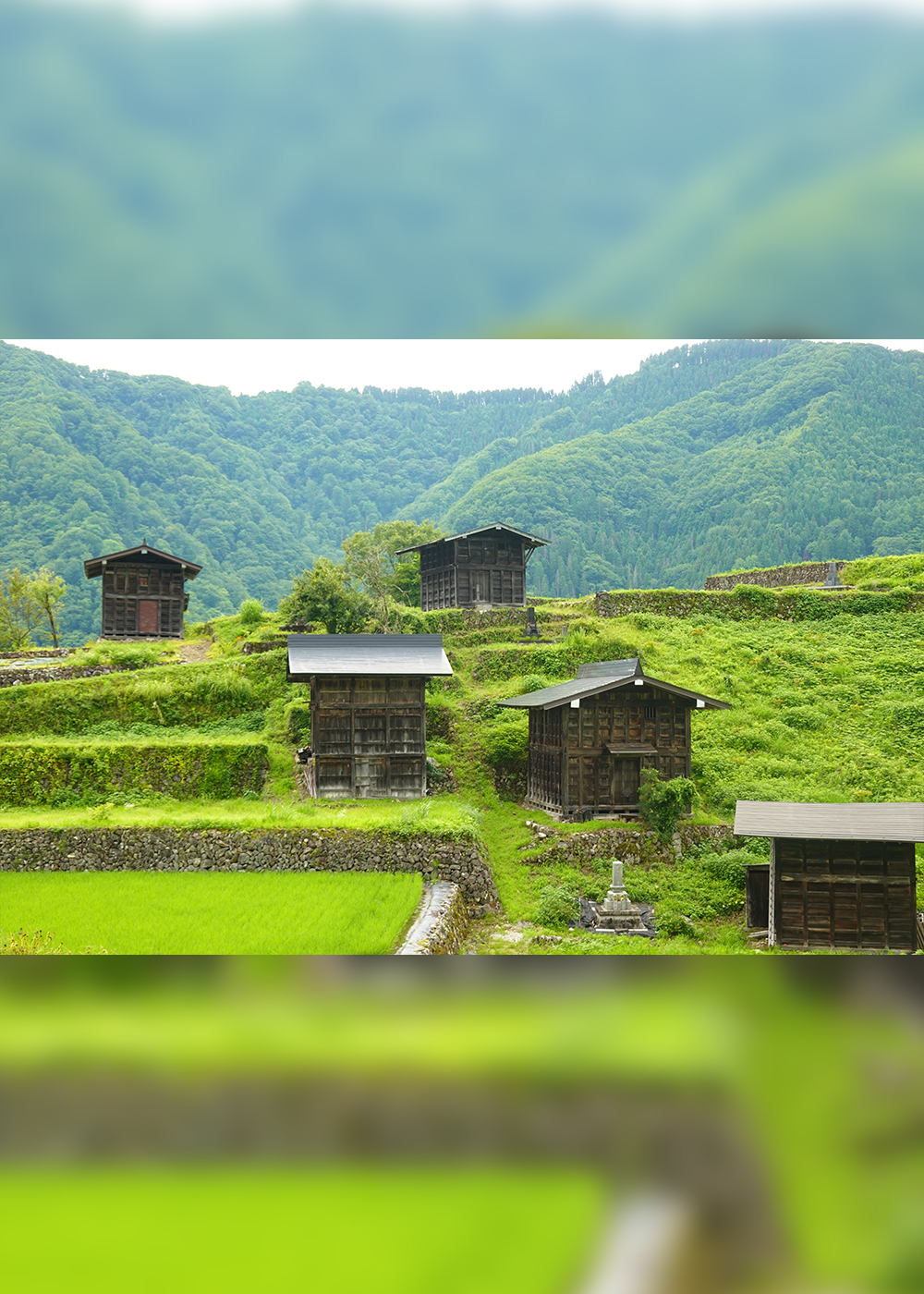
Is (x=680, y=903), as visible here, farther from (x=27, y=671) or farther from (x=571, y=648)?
(x=27, y=671)

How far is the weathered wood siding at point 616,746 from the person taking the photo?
524 inches

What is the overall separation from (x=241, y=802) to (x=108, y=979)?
1156 centimetres

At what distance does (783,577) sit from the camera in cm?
2564

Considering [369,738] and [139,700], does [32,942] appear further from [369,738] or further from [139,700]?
[139,700]

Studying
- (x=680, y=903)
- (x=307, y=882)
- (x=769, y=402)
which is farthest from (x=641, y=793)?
(x=769, y=402)

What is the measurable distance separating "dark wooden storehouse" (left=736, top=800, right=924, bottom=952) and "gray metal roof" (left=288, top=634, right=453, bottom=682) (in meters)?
5.49

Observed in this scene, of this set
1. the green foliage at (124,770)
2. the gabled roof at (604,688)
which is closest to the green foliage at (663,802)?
the gabled roof at (604,688)

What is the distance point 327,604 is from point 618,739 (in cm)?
810

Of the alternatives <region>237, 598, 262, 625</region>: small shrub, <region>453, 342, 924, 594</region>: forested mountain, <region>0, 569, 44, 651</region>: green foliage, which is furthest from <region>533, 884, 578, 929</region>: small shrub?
<region>453, 342, 924, 594</region>: forested mountain

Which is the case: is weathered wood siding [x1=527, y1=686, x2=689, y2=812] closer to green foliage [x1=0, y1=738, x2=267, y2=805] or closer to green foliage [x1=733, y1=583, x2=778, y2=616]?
green foliage [x1=0, y1=738, x2=267, y2=805]

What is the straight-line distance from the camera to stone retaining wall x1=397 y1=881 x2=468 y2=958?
7.42 metres

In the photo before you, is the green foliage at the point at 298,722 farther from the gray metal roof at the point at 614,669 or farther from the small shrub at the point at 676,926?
the small shrub at the point at 676,926

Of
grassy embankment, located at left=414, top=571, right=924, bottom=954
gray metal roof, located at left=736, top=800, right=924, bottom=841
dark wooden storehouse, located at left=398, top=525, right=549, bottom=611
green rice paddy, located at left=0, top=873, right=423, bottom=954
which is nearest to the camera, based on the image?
green rice paddy, located at left=0, top=873, right=423, bottom=954

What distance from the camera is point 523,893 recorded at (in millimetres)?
11000
